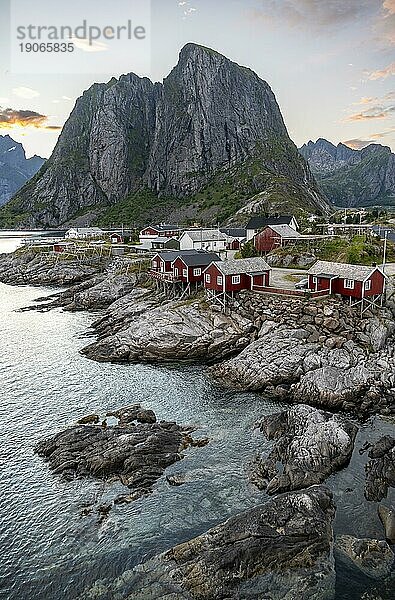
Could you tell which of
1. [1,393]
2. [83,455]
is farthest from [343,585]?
[1,393]

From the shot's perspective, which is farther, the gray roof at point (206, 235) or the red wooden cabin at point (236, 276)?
the gray roof at point (206, 235)

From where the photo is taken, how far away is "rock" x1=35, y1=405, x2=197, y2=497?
25.4 meters

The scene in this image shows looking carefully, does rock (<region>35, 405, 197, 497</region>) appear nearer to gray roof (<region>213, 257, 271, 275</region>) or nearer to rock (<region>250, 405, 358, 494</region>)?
rock (<region>250, 405, 358, 494</region>)

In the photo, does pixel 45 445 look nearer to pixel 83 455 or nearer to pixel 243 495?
pixel 83 455

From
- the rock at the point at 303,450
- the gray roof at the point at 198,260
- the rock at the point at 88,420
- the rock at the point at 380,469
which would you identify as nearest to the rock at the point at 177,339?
the gray roof at the point at 198,260

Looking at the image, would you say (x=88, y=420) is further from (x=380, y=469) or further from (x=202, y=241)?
(x=202, y=241)

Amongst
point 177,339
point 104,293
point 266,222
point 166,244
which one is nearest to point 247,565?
point 177,339

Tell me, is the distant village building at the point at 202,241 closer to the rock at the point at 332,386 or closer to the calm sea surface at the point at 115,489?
the calm sea surface at the point at 115,489

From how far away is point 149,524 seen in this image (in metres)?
21.8

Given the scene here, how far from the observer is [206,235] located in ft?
311

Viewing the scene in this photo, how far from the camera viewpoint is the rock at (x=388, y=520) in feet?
66.2

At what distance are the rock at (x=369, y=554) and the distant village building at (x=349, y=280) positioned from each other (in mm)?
27229

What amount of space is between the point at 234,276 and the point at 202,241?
41.8 meters

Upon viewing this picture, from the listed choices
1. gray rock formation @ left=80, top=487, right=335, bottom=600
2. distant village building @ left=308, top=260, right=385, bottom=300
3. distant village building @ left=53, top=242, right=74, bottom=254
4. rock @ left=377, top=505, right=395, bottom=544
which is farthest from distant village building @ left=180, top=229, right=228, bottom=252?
gray rock formation @ left=80, top=487, right=335, bottom=600
